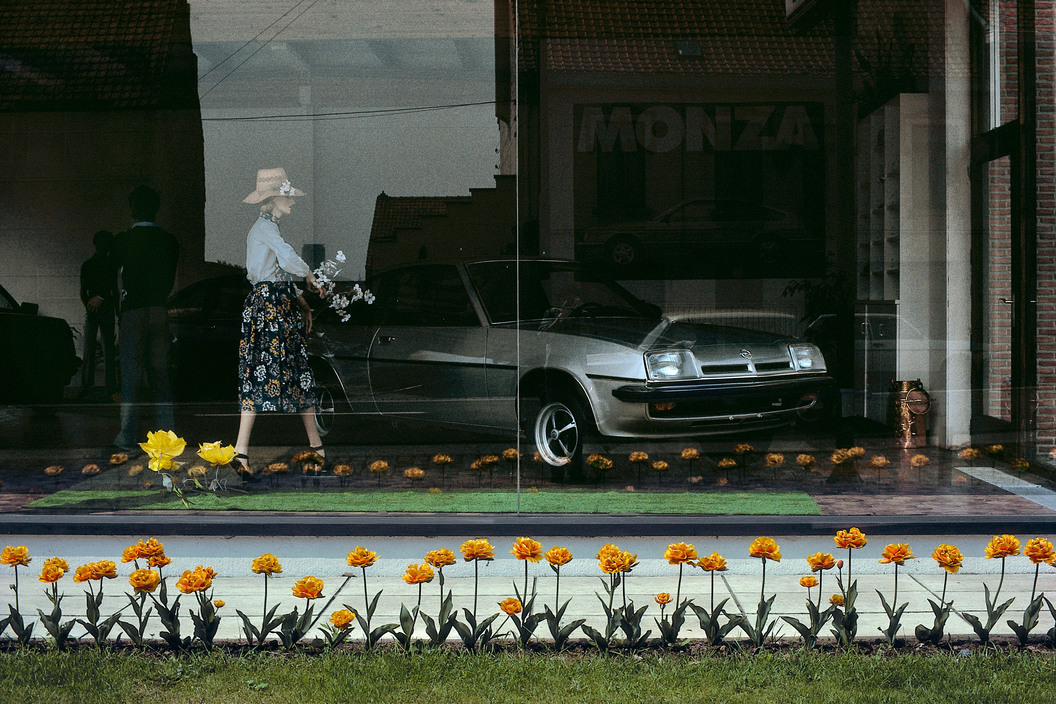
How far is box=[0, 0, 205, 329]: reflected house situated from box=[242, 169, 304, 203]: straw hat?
0.38 metres

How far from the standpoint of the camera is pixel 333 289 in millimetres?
6703

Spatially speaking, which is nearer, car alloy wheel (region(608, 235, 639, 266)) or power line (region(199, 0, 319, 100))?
car alloy wheel (region(608, 235, 639, 266))

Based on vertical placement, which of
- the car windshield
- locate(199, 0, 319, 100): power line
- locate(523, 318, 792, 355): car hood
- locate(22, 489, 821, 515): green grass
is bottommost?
locate(22, 489, 821, 515): green grass

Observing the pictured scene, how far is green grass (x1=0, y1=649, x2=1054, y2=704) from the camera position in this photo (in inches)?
144

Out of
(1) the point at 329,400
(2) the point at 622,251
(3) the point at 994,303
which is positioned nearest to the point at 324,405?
(1) the point at 329,400

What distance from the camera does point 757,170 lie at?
6.63 metres

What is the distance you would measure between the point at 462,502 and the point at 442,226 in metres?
1.66

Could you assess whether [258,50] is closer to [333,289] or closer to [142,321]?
[333,289]

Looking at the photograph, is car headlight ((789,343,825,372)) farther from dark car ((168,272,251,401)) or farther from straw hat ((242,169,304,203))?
dark car ((168,272,251,401))

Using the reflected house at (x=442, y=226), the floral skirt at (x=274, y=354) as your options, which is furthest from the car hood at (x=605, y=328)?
the floral skirt at (x=274, y=354)

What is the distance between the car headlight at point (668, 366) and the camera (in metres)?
6.41

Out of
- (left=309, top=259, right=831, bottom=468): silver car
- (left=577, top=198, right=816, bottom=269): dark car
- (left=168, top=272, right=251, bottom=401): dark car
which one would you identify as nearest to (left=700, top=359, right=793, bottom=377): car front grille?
(left=309, top=259, right=831, bottom=468): silver car

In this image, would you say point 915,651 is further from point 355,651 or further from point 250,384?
point 250,384

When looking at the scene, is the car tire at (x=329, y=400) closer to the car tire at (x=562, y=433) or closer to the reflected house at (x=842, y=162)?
the car tire at (x=562, y=433)
